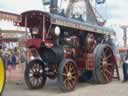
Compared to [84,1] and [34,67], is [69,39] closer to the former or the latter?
[34,67]

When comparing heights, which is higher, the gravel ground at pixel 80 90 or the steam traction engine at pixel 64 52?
the steam traction engine at pixel 64 52

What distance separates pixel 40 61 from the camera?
42.5 ft

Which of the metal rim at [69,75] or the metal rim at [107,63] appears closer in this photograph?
the metal rim at [69,75]

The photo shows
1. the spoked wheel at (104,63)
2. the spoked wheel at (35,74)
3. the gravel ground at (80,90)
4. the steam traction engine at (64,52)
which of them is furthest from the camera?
the spoked wheel at (104,63)

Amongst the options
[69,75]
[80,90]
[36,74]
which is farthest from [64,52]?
[80,90]

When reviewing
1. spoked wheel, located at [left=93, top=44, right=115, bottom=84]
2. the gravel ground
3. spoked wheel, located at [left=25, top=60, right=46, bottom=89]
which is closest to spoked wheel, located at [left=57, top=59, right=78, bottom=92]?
the gravel ground

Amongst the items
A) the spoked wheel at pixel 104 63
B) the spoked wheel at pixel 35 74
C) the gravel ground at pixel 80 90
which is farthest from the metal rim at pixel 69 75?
the spoked wheel at pixel 104 63

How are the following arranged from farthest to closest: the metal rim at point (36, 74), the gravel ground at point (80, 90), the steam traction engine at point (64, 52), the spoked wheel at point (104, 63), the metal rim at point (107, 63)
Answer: the metal rim at point (107, 63) → the spoked wheel at point (104, 63) → the metal rim at point (36, 74) → the steam traction engine at point (64, 52) → the gravel ground at point (80, 90)

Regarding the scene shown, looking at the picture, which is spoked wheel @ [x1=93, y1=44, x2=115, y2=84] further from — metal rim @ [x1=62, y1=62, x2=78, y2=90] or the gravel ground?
metal rim @ [x1=62, y1=62, x2=78, y2=90]

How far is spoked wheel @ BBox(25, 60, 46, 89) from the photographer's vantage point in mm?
12594

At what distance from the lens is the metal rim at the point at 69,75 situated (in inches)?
470

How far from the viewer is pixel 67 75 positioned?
12.1 meters

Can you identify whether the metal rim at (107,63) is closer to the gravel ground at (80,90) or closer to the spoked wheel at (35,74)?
the gravel ground at (80,90)

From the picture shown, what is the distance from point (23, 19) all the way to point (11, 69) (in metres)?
8.49
